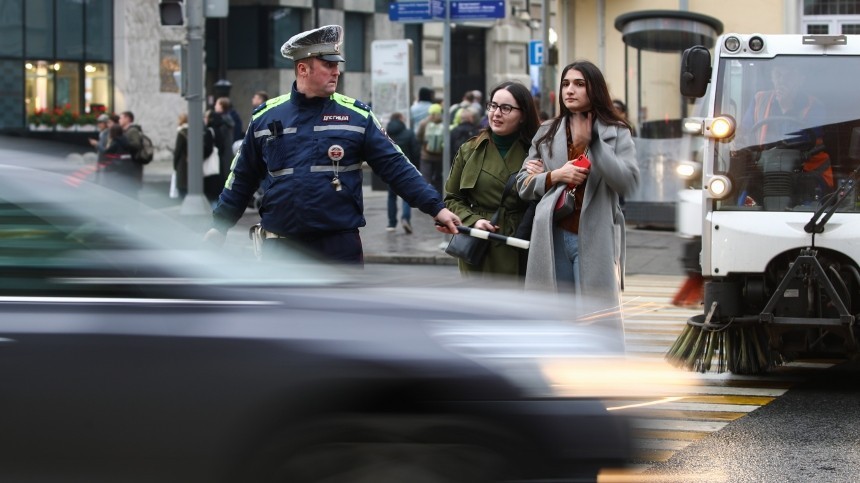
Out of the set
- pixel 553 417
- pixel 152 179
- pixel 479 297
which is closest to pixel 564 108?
pixel 479 297

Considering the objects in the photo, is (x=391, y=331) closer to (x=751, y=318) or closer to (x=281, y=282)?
(x=281, y=282)

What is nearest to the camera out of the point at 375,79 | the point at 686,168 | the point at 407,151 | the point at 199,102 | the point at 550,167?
the point at 550,167

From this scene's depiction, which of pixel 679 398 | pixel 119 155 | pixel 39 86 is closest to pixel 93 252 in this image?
pixel 679 398

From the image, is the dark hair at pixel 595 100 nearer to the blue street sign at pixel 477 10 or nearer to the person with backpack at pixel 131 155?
the blue street sign at pixel 477 10

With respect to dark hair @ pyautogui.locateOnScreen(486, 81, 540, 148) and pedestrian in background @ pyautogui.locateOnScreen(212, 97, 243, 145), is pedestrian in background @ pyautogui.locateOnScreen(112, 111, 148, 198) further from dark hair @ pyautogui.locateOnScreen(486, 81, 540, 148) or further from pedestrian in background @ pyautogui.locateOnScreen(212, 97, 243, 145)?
dark hair @ pyautogui.locateOnScreen(486, 81, 540, 148)

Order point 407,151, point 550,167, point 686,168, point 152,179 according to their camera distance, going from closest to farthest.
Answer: point 550,167 → point 686,168 → point 407,151 → point 152,179

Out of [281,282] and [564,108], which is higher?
[564,108]

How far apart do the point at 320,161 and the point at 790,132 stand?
10.5 feet

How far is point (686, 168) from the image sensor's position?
9.62 m

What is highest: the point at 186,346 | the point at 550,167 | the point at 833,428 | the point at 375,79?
the point at 375,79

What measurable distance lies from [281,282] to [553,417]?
2.88ft

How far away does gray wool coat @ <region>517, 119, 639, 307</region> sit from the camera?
21.8 feet

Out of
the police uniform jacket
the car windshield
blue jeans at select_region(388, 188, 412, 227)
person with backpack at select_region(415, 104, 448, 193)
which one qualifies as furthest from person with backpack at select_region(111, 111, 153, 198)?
the car windshield

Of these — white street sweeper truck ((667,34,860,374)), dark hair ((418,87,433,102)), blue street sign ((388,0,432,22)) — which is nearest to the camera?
white street sweeper truck ((667,34,860,374))
